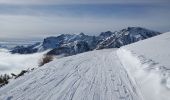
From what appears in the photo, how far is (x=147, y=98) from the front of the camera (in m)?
10.2

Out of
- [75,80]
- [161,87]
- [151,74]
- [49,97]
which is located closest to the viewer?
[161,87]

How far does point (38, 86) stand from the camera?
1291 cm

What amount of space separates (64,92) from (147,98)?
312 cm

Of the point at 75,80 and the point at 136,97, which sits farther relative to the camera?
the point at 75,80

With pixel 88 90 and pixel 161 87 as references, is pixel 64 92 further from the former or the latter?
pixel 161 87

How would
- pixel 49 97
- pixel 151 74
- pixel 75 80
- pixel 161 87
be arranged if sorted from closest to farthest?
A: pixel 161 87 → pixel 49 97 → pixel 151 74 → pixel 75 80

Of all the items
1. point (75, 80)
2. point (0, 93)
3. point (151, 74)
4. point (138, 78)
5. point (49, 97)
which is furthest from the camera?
point (75, 80)

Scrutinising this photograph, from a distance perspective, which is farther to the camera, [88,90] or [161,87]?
[88,90]

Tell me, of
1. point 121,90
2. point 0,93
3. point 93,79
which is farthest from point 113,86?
point 0,93

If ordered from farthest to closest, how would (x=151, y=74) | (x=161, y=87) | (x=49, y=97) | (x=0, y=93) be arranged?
(x=151, y=74)
(x=0, y=93)
(x=49, y=97)
(x=161, y=87)

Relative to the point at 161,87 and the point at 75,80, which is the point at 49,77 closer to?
the point at 75,80

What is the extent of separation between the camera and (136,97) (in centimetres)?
1075

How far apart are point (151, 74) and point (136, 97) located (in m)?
1.91

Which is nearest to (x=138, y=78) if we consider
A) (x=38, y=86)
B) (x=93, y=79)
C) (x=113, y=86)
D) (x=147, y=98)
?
(x=113, y=86)
